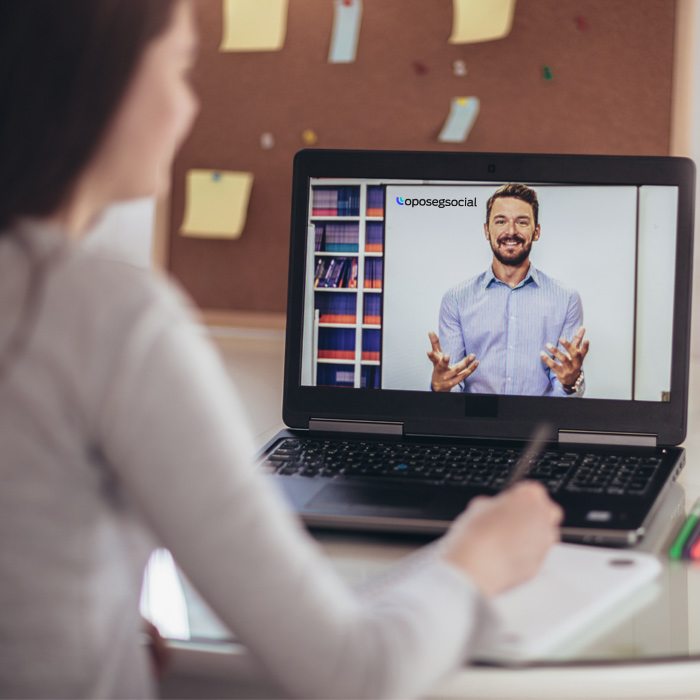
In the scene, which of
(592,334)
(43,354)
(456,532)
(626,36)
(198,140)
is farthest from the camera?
(198,140)

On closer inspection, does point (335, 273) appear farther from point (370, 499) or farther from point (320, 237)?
point (370, 499)

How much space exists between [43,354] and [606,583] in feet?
A: 1.08

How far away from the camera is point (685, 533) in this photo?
0.56 meters

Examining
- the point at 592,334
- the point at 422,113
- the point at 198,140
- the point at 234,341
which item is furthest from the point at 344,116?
the point at 592,334

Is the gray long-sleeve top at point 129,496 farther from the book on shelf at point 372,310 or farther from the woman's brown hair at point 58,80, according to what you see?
the book on shelf at point 372,310

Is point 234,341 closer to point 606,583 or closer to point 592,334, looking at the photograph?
point 592,334

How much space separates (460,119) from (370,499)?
764mm

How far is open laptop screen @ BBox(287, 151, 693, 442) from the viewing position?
31.9 inches

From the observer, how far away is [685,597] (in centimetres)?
47

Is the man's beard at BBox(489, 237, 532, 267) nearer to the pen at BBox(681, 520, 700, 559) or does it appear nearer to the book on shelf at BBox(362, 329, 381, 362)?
the book on shelf at BBox(362, 329, 381, 362)

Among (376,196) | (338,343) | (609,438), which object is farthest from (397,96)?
(609,438)

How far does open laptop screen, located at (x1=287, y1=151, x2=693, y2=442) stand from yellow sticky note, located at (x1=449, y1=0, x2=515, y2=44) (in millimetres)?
422

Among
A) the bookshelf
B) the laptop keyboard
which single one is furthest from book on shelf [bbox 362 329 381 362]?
the laptop keyboard

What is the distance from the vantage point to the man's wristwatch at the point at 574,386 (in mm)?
813
